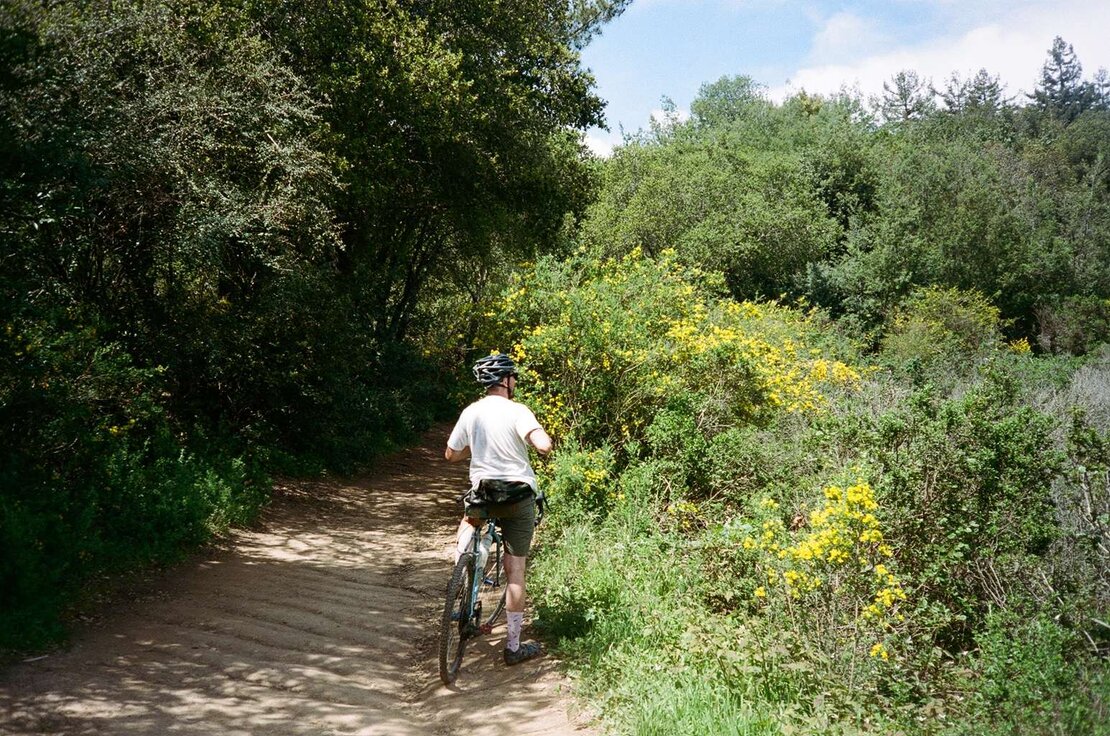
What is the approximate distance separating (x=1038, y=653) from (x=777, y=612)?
1.48 meters

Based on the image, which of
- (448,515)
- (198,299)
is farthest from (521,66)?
(448,515)

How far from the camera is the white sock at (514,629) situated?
16.4 ft

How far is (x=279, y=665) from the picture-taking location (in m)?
4.96

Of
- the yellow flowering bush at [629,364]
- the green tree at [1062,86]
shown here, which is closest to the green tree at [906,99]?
the green tree at [1062,86]

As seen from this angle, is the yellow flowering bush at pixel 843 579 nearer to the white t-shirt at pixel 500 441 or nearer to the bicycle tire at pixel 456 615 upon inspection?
the white t-shirt at pixel 500 441

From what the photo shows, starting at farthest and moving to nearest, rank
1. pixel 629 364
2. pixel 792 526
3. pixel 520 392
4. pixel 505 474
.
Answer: pixel 629 364, pixel 520 392, pixel 792 526, pixel 505 474

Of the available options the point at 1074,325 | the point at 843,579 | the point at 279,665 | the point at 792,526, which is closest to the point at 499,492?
the point at 279,665

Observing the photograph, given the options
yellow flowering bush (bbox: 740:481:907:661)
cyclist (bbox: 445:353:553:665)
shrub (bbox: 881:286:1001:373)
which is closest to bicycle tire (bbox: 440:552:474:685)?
cyclist (bbox: 445:353:553:665)

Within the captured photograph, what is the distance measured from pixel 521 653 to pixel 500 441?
1.45 meters

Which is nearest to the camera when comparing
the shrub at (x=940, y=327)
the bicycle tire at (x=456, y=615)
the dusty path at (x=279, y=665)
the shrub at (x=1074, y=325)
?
the dusty path at (x=279, y=665)

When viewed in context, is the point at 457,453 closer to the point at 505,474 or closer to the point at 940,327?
the point at 505,474

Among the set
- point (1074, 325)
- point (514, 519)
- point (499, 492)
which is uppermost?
Answer: point (1074, 325)

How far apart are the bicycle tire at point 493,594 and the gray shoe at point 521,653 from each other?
1.19 ft

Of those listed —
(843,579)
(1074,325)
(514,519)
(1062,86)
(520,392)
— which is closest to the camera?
(843,579)
